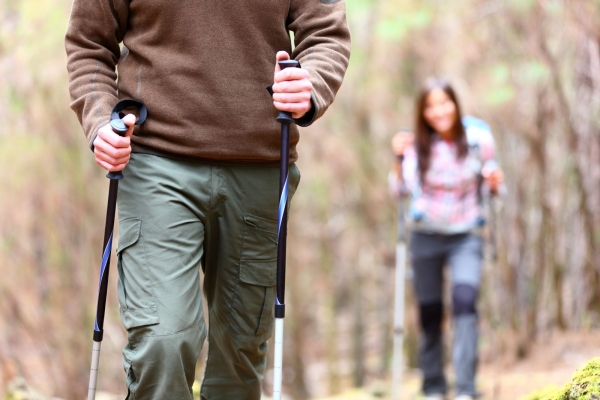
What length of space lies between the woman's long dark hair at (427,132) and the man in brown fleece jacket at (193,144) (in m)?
2.67

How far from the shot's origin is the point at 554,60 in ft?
24.0

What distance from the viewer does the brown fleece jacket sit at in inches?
99.5

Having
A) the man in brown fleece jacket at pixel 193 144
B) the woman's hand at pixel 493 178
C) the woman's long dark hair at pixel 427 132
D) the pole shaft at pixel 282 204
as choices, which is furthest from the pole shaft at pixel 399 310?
the pole shaft at pixel 282 204

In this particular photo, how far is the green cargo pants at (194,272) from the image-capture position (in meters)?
2.37

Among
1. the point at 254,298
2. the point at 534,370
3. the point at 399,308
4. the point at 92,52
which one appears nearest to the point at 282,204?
the point at 254,298

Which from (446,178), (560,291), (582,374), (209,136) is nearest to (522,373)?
Result: (560,291)

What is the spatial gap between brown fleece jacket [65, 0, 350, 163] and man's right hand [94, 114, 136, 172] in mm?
107

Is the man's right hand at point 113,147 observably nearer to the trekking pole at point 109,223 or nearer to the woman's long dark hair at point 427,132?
the trekking pole at point 109,223

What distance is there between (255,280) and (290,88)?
724 mm

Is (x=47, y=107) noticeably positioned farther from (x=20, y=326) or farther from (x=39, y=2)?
(x=20, y=326)

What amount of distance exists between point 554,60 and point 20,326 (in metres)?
6.43

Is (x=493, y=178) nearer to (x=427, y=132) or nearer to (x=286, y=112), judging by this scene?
(x=427, y=132)

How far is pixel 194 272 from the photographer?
251cm

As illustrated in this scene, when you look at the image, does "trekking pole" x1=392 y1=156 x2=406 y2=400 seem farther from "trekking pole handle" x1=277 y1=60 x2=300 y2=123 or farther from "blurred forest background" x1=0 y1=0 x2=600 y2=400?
"trekking pole handle" x1=277 y1=60 x2=300 y2=123
